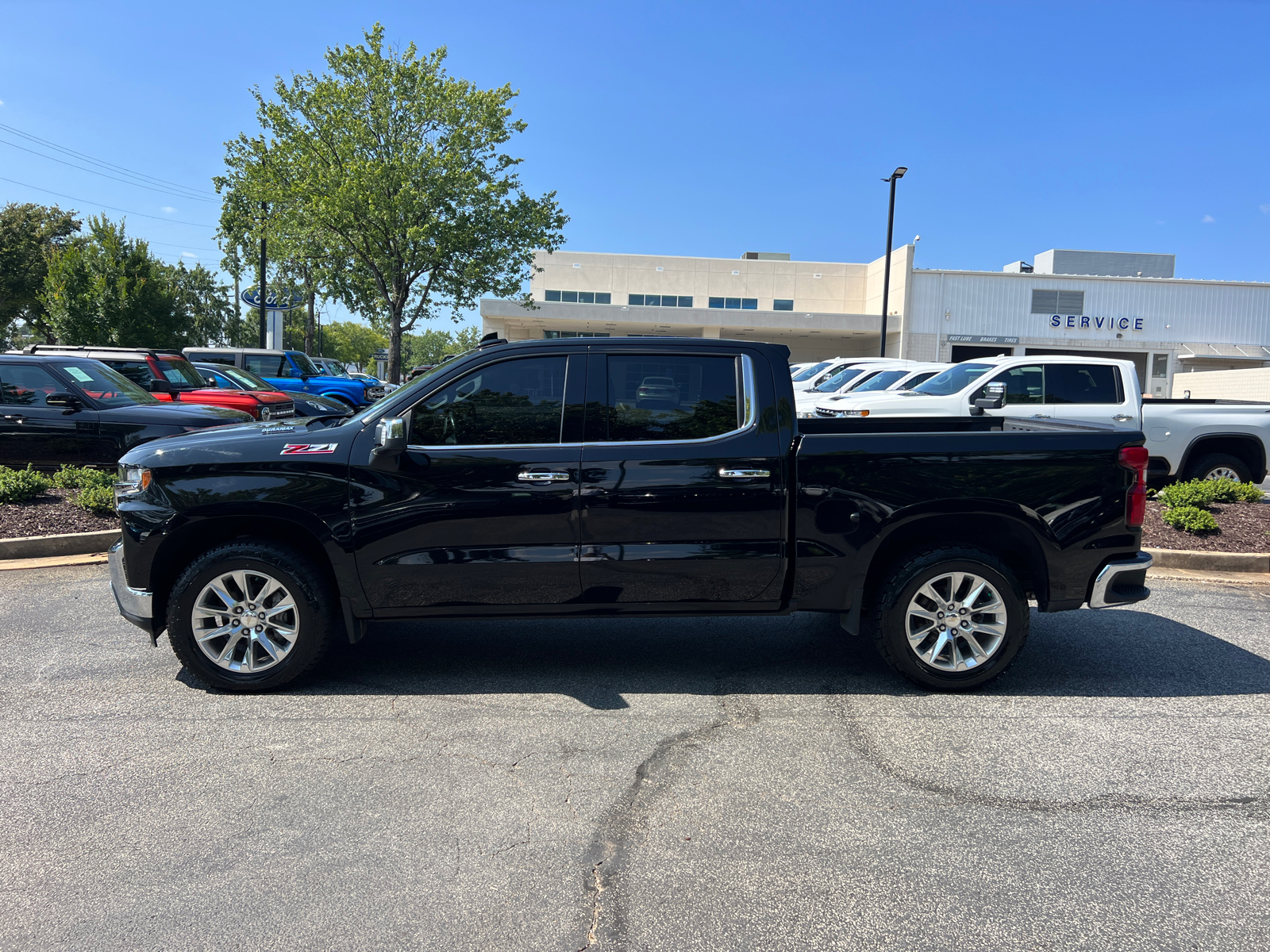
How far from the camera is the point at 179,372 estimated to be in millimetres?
14680

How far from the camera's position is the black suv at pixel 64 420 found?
33.4ft

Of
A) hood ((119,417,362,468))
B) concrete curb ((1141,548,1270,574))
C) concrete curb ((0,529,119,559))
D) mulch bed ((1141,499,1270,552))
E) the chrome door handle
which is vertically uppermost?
hood ((119,417,362,468))

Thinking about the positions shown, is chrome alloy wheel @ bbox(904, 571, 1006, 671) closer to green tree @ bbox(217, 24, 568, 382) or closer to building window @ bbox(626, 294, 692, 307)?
green tree @ bbox(217, 24, 568, 382)

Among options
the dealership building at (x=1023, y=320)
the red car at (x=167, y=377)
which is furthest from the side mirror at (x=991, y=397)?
the dealership building at (x=1023, y=320)

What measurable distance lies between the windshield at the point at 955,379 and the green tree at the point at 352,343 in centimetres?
10417

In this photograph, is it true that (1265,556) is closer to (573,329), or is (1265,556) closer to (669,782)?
(669,782)

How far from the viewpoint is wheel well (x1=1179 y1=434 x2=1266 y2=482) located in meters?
11.3

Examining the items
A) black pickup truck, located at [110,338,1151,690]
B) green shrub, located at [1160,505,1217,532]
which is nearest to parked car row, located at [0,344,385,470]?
black pickup truck, located at [110,338,1151,690]

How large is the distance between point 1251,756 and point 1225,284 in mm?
49019

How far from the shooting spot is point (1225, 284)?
1747 inches

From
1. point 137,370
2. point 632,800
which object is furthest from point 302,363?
point 632,800

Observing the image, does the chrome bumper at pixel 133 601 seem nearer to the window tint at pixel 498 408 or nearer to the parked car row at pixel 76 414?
the window tint at pixel 498 408

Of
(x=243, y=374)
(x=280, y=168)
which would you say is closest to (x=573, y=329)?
(x=280, y=168)

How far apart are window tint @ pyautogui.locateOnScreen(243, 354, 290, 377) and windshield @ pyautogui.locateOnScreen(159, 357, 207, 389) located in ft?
35.8
